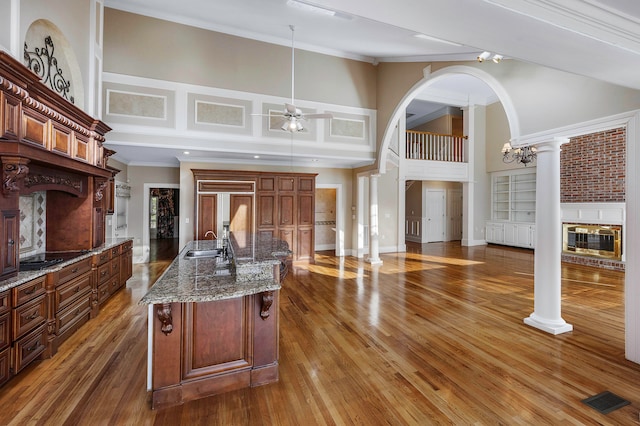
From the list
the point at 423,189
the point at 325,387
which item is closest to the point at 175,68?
the point at 325,387

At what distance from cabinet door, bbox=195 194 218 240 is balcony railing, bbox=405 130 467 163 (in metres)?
6.04

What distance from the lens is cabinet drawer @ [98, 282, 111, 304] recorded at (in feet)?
12.6

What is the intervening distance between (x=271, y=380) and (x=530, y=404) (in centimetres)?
192

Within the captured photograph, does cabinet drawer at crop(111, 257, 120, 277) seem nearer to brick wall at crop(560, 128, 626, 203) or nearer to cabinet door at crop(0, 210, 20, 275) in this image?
cabinet door at crop(0, 210, 20, 275)

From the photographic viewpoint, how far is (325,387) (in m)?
2.28

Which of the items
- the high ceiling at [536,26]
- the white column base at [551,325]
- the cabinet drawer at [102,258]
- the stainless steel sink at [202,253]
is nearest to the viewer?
the high ceiling at [536,26]

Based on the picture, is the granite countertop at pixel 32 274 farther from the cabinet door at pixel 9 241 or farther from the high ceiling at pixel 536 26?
the high ceiling at pixel 536 26

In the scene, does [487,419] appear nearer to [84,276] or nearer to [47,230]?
[84,276]

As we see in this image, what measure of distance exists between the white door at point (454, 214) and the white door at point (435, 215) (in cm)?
35

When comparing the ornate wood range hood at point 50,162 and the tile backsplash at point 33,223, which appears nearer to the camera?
the ornate wood range hood at point 50,162

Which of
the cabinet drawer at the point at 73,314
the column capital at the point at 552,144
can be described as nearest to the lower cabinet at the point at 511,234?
the column capital at the point at 552,144

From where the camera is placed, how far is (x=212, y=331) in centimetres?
219

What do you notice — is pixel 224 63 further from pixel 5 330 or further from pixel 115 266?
pixel 5 330

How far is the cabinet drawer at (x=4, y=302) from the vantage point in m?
2.12
